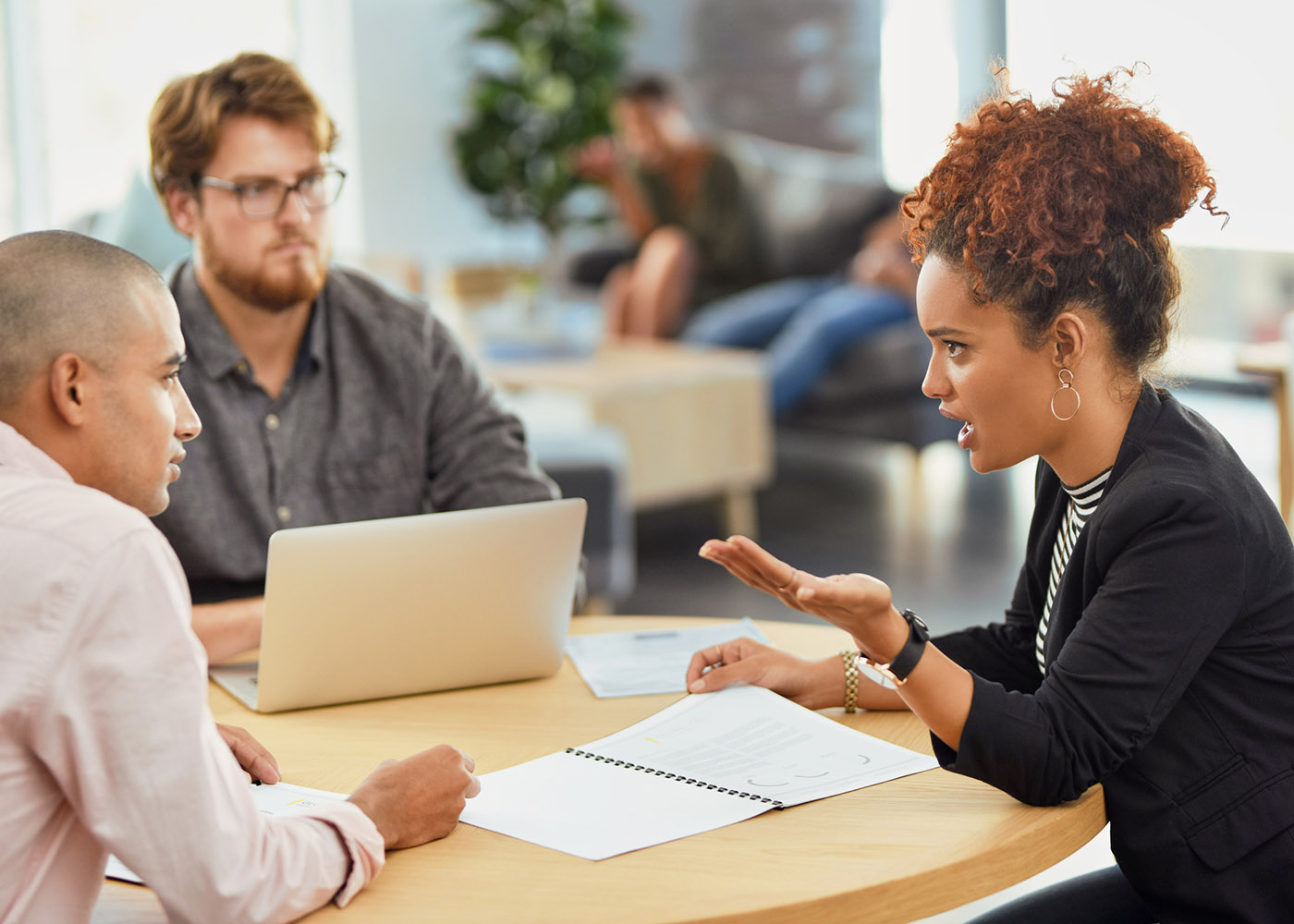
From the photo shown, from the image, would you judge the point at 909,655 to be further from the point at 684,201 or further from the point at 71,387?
the point at 684,201

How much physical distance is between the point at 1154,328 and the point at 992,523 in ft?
11.3

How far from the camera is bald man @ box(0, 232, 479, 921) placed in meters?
0.83

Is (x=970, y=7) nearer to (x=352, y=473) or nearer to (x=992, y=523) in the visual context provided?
(x=992, y=523)

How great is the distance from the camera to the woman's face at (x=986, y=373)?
3.83ft

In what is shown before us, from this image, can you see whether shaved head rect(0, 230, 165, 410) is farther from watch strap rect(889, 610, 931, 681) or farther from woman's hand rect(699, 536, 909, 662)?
watch strap rect(889, 610, 931, 681)

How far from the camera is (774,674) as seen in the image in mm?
1363

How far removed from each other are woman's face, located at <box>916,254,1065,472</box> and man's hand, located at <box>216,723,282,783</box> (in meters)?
0.64

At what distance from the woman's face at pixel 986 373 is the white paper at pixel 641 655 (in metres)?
0.42

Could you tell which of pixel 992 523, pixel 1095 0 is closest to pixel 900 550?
pixel 992 523

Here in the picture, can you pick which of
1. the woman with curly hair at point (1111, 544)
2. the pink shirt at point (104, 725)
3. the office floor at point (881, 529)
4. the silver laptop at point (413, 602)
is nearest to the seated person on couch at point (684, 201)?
the office floor at point (881, 529)

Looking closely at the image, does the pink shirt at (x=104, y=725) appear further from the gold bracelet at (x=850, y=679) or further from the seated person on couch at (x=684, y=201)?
the seated person on couch at (x=684, y=201)

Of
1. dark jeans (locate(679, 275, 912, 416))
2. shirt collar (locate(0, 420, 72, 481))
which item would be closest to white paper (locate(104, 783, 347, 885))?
shirt collar (locate(0, 420, 72, 481))

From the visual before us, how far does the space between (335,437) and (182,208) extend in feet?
1.22

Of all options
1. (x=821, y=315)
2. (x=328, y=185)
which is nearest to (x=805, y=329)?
(x=821, y=315)
